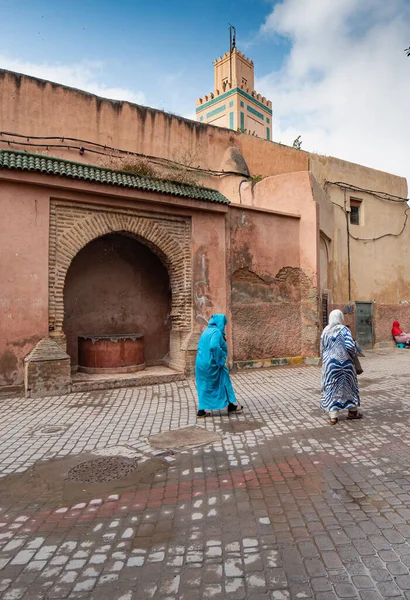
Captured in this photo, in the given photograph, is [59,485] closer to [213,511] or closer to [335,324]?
[213,511]

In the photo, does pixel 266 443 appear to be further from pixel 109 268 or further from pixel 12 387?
pixel 109 268

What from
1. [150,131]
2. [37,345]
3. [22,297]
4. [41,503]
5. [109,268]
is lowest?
[41,503]

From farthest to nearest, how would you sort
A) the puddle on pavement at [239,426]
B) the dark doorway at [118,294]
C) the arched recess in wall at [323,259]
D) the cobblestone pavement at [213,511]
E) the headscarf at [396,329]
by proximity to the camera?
the headscarf at [396,329]
the arched recess in wall at [323,259]
the dark doorway at [118,294]
the puddle on pavement at [239,426]
the cobblestone pavement at [213,511]

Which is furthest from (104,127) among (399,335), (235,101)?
(235,101)

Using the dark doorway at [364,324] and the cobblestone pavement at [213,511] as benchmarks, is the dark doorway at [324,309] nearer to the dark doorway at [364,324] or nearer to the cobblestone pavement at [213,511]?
the dark doorway at [364,324]

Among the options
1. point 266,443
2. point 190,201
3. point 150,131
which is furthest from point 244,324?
point 150,131

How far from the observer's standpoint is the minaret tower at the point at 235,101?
1156 inches

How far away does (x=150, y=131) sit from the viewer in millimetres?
13641

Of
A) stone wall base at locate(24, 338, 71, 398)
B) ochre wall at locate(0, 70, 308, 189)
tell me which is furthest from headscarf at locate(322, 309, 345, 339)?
ochre wall at locate(0, 70, 308, 189)

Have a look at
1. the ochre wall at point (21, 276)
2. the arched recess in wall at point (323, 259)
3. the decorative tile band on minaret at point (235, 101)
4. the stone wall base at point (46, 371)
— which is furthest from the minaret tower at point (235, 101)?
the stone wall base at point (46, 371)

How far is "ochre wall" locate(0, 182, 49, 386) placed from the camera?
8055 mm

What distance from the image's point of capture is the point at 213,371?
6.42 m

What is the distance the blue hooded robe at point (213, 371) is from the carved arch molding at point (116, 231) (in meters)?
3.79

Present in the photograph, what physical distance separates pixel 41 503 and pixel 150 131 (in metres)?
12.5
